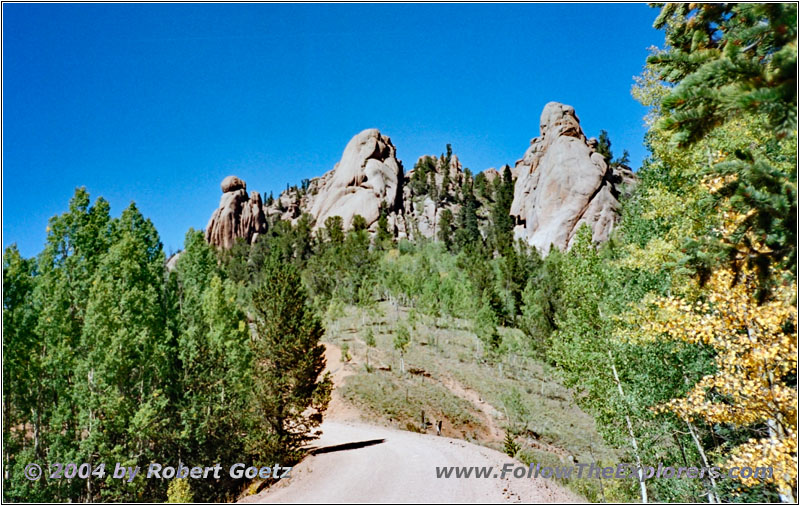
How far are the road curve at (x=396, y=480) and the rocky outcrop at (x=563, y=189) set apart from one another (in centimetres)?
6405

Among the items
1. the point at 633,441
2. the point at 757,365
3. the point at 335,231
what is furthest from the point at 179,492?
the point at 335,231

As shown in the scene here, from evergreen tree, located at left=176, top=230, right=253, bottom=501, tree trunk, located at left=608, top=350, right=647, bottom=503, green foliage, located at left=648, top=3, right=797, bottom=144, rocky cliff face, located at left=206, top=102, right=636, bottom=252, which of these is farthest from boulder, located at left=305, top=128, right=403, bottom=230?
green foliage, located at left=648, top=3, right=797, bottom=144

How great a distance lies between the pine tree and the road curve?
1429 mm

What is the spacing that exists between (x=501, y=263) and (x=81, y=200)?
4853 centimetres

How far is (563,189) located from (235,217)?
76896 millimetres

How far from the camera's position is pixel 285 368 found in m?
16.7

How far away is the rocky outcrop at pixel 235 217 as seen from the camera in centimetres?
10488

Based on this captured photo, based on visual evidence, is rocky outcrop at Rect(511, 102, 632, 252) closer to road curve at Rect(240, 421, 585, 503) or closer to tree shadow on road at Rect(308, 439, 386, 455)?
tree shadow on road at Rect(308, 439, 386, 455)

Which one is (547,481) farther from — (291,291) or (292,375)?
(291,291)

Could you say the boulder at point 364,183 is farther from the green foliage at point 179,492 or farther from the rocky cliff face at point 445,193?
the green foliage at point 179,492

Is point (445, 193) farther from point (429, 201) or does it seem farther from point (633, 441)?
point (633, 441)

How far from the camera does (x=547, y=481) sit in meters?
14.5

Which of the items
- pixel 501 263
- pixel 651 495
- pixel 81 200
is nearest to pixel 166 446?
pixel 81 200

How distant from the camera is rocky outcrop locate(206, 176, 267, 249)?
344ft
